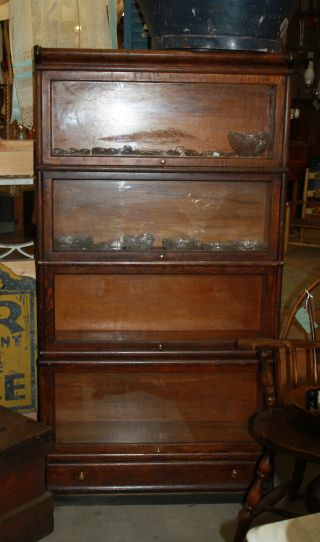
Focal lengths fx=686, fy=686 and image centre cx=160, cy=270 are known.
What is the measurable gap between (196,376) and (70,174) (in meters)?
0.93

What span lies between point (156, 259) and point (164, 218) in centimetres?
24

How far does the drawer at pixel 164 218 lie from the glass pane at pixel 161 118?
131 mm

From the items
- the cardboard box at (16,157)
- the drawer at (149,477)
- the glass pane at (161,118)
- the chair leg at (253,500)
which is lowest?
the drawer at (149,477)

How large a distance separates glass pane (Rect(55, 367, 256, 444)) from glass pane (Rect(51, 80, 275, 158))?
0.87 metres

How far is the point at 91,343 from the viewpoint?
8.61 feet

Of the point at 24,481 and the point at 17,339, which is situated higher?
the point at 17,339

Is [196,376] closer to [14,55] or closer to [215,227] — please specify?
[215,227]

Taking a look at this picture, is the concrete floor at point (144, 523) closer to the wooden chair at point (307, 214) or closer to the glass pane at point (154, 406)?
the glass pane at point (154, 406)

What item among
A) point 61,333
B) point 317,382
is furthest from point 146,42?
point 317,382

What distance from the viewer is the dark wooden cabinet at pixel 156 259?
2.50m

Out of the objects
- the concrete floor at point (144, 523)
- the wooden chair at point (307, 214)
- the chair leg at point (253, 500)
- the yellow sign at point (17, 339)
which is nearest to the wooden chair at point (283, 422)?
the chair leg at point (253, 500)

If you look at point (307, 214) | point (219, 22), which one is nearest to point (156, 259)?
point (219, 22)

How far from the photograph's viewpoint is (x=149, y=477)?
265 centimetres

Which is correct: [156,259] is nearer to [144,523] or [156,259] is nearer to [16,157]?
[16,157]
